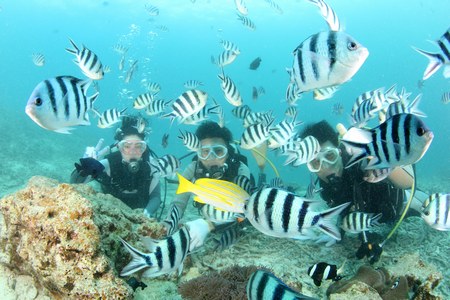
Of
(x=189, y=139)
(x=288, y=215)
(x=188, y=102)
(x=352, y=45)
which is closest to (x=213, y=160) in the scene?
(x=189, y=139)

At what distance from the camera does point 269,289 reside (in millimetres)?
1896

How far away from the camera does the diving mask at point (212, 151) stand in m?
6.15

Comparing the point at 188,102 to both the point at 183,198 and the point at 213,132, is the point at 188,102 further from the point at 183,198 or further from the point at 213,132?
the point at 183,198

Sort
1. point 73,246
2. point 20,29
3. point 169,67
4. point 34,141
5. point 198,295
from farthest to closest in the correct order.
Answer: point 169,67
point 20,29
point 34,141
point 198,295
point 73,246

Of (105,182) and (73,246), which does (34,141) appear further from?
(73,246)

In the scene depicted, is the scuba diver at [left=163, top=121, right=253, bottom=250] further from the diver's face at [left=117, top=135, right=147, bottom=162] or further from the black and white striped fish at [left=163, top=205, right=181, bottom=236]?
the diver's face at [left=117, top=135, right=147, bottom=162]

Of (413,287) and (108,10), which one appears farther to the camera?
(108,10)

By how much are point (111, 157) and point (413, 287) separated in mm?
6435

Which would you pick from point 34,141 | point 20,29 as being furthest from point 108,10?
point 20,29

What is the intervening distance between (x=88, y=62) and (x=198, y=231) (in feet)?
10.3

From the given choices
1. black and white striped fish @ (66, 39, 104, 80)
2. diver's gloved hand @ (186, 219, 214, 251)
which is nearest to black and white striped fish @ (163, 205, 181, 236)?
diver's gloved hand @ (186, 219, 214, 251)

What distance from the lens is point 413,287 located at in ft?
12.5

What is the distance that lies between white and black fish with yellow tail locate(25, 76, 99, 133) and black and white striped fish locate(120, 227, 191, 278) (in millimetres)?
1305

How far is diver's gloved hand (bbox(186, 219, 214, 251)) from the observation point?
183 inches
